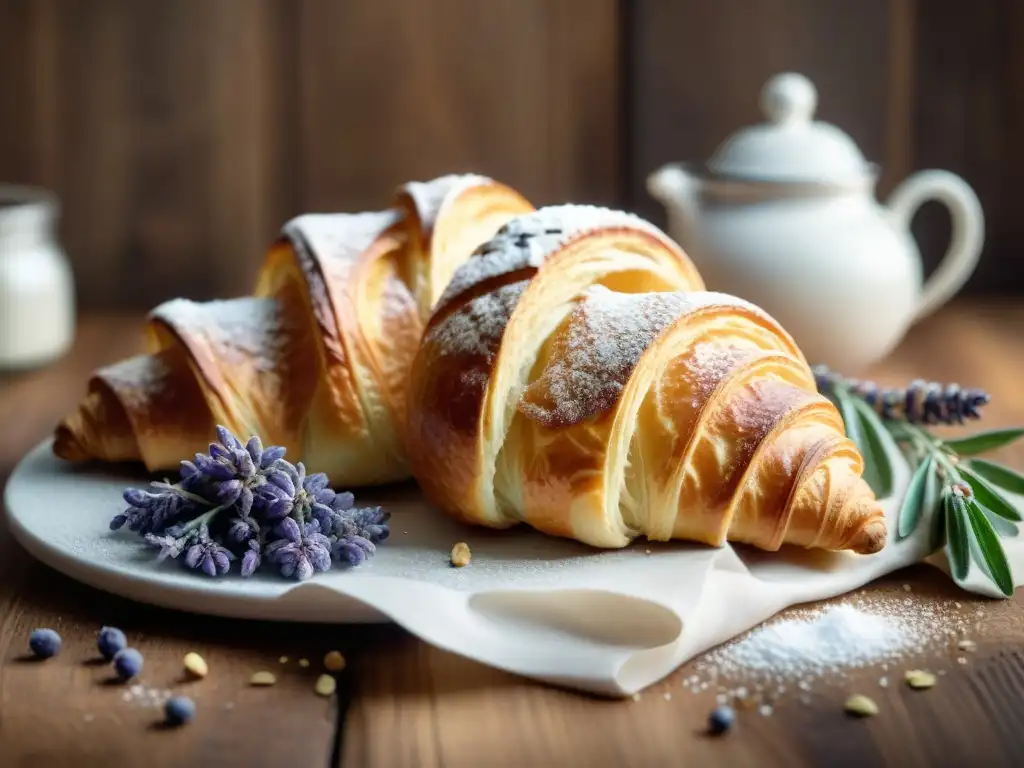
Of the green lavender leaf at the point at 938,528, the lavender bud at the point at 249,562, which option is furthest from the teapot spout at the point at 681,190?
the lavender bud at the point at 249,562

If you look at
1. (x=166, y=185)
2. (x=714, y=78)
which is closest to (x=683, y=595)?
(x=714, y=78)

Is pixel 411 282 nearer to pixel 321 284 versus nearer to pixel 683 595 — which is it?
pixel 321 284

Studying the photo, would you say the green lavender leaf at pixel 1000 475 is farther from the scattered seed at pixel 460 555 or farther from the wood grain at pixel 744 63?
the wood grain at pixel 744 63

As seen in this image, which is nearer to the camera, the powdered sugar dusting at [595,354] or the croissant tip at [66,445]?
the powdered sugar dusting at [595,354]

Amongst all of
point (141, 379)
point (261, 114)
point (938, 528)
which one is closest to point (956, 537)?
point (938, 528)

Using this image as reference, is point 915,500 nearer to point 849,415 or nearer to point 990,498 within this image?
point 990,498

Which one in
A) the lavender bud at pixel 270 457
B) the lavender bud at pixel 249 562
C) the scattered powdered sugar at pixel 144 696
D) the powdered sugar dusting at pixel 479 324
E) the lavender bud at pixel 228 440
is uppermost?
the powdered sugar dusting at pixel 479 324
